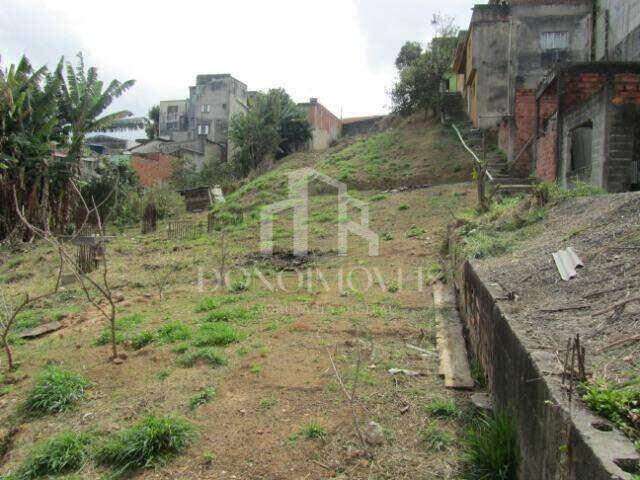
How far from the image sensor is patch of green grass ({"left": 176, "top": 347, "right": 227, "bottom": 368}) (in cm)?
553

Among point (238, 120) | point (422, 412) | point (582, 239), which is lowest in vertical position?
point (422, 412)

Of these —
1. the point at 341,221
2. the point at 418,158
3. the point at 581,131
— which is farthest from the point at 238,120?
the point at 581,131

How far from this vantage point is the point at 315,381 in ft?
16.1

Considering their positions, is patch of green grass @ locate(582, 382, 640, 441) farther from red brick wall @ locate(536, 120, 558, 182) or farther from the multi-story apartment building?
the multi-story apartment building

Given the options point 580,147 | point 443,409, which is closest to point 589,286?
point 443,409

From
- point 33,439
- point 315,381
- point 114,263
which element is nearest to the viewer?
point 33,439

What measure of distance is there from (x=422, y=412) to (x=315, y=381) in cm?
118

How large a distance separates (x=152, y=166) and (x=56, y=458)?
2952cm

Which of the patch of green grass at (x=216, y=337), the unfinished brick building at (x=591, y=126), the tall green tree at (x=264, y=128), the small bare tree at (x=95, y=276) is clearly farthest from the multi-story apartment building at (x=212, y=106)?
the patch of green grass at (x=216, y=337)

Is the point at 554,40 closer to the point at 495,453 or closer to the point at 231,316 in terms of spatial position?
the point at 231,316

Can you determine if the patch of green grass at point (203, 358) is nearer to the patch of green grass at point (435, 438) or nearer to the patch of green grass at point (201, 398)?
the patch of green grass at point (201, 398)

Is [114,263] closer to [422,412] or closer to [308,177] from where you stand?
[308,177]

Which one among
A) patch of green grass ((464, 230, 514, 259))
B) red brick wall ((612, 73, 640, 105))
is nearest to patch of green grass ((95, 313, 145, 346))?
patch of green grass ((464, 230, 514, 259))

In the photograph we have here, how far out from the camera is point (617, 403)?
6.42 feet
